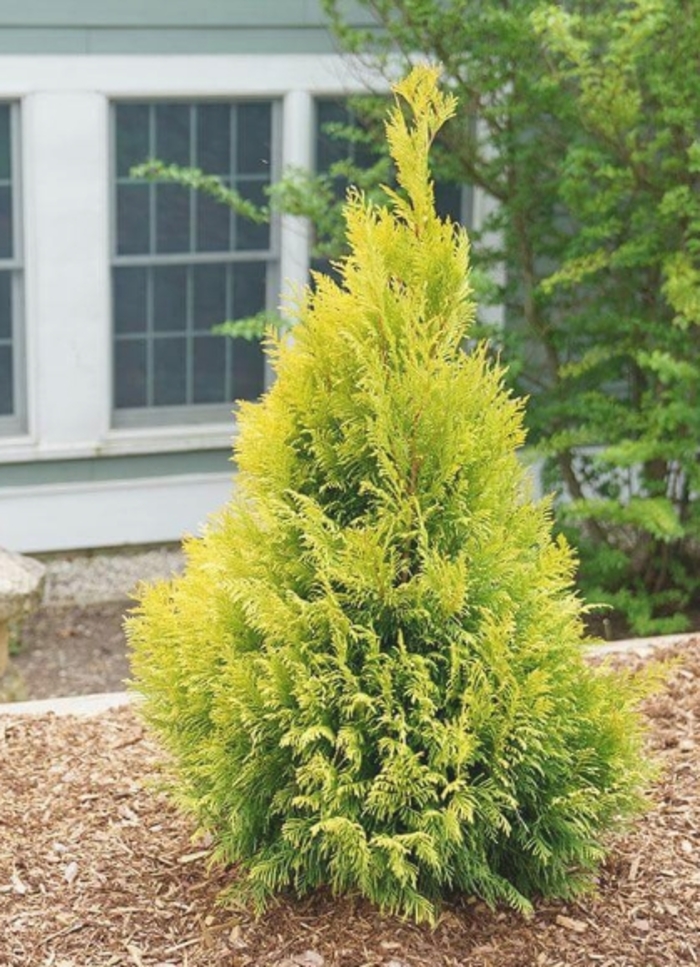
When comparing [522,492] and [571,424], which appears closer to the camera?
[522,492]

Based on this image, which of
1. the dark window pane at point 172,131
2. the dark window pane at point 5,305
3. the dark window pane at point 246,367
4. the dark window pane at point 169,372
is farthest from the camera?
the dark window pane at point 246,367

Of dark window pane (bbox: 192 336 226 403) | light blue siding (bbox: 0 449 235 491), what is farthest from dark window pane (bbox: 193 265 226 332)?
light blue siding (bbox: 0 449 235 491)

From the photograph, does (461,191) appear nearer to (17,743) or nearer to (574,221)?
(574,221)

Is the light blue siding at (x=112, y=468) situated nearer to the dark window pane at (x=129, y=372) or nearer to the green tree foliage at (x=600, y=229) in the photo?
the dark window pane at (x=129, y=372)

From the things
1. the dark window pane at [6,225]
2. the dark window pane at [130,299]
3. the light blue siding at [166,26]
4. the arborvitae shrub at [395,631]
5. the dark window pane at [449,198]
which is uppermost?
the light blue siding at [166,26]

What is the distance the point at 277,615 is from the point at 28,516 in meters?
6.73

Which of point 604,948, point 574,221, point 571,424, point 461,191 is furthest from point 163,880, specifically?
point 461,191

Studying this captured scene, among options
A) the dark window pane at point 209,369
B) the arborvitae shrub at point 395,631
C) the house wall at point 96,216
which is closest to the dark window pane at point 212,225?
the house wall at point 96,216

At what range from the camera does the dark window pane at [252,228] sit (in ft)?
33.9

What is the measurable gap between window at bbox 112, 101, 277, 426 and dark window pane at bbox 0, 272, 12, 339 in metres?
0.63

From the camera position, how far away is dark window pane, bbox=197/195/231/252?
1024 centimetres

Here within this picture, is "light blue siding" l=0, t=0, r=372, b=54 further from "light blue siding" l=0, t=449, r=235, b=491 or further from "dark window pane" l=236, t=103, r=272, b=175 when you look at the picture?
"light blue siding" l=0, t=449, r=235, b=491

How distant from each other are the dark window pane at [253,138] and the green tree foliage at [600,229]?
77cm

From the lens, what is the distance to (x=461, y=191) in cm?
1078
